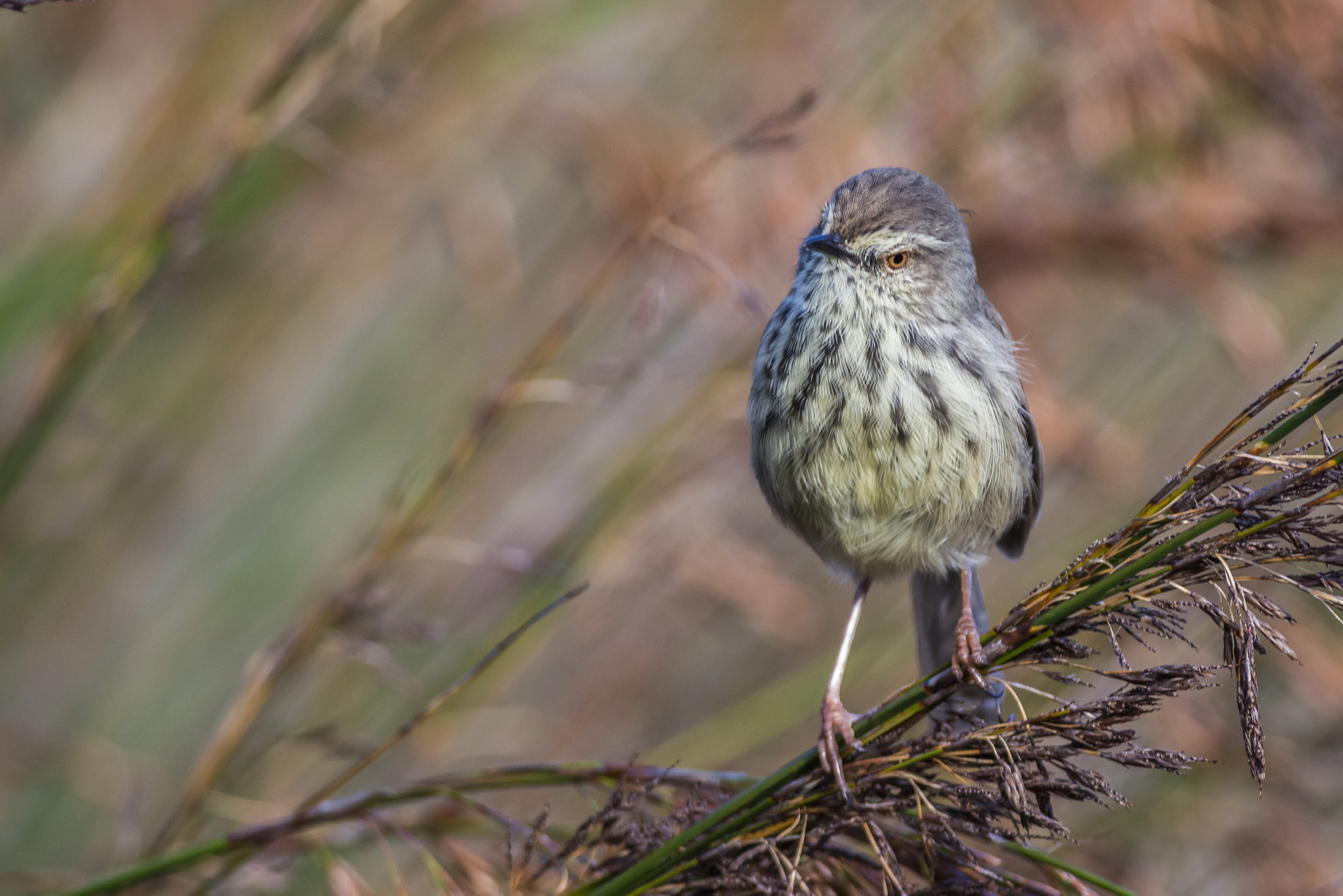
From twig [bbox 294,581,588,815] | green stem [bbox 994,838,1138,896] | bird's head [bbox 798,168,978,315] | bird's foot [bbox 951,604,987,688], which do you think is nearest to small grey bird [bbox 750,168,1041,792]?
bird's head [bbox 798,168,978,315]

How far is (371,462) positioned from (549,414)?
0.68 m

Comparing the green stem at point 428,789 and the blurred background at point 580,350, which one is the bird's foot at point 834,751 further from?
the blurred background at point 580,350

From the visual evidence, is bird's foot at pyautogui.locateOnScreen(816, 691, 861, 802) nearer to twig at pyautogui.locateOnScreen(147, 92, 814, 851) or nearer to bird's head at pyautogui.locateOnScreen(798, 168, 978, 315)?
twig at pyautogui.locateOnScreen(147, 92, 814, 851)

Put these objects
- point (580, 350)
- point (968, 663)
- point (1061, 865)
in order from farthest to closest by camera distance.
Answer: point (580, 350)
point (968, 663)
point (1061, 865)

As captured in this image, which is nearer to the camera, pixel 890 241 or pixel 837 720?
pixel 837 720

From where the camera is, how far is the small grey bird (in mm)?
2688

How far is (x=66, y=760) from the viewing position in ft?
10.8

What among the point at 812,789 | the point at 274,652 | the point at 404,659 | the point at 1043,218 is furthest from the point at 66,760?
the point at 1043,218

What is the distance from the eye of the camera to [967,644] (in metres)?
2.18

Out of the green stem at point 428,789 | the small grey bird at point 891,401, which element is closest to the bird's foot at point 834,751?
the green stem at point 428,789

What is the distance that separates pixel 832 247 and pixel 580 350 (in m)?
1.78

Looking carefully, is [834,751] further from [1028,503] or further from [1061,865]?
[1028,503]

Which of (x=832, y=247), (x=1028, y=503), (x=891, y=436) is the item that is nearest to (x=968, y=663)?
(x=891, y=436)

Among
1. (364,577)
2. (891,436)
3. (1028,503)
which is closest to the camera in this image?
(364,577)
